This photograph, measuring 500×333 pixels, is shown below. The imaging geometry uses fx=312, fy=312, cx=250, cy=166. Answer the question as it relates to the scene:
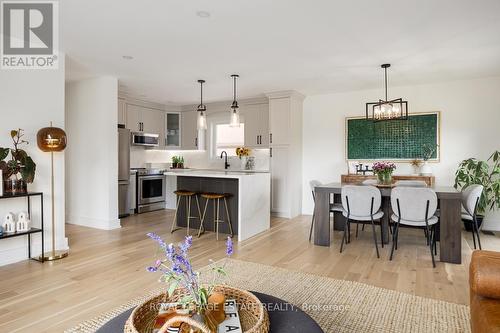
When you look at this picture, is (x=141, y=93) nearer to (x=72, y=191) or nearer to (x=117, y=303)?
(x=72, y=191)

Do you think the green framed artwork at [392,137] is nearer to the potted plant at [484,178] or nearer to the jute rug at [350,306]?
the potted plant at [484,178]

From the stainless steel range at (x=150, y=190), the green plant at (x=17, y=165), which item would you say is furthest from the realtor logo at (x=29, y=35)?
the stainless steel range at (x=150, y=190)

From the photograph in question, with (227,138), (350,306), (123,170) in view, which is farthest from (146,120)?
(350,306)

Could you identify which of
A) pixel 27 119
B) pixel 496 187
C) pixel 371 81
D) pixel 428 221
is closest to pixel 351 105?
pixel 371 81

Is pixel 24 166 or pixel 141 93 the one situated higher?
pixel 141 93

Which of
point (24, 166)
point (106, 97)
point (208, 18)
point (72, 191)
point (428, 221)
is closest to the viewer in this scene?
point (208, 18)

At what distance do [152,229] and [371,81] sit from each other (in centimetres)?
439

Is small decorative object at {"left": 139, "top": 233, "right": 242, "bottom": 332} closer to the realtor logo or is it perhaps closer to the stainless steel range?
the realtor logo

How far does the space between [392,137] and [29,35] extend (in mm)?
5605

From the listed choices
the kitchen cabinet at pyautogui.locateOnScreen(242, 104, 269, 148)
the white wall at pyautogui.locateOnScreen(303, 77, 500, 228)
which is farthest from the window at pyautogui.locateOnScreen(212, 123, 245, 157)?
the white wall at pyautogui.locateOnScreen(303, 77, 500, 228)

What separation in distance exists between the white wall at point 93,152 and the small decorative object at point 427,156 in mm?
5163

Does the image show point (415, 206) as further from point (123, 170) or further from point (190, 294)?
point (123, 170)

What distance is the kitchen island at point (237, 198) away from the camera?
441cm

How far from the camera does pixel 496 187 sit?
469 cm
